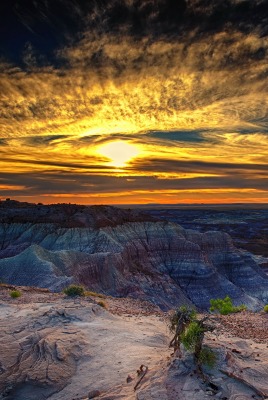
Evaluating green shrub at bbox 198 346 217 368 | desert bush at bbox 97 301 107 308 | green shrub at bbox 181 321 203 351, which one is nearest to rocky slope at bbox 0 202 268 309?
desert bush at bbox 97 301 107 308

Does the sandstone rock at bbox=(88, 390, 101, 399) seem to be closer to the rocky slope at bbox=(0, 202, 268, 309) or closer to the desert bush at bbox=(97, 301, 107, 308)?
the desert bush at bbox=(97, 301, 107, 308)

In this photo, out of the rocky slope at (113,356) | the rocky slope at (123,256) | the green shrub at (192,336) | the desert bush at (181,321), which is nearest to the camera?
the rocky slope at (113,356)

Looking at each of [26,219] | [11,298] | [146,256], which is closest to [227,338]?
[11,298]

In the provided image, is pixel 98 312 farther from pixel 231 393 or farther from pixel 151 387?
pixel 231 393

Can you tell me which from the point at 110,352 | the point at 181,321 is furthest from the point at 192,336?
the point at 110,352

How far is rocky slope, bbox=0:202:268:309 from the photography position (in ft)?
183

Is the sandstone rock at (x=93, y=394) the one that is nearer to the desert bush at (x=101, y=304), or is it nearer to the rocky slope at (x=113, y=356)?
the rocky slope at (x=113, y=356)

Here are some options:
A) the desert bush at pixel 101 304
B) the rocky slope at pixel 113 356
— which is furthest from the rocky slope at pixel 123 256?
the rocky slope at pixel 113 356

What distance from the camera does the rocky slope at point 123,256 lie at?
5572 centimetres

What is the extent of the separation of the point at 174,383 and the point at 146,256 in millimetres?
65311

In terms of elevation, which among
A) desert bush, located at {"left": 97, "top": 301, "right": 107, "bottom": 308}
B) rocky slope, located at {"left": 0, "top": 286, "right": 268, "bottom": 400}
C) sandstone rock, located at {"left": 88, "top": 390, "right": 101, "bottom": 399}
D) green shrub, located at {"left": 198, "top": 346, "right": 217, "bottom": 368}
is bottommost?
sandstone rock, located at {"left": 88, "top": 390, "right": 101, "bottom": 399}

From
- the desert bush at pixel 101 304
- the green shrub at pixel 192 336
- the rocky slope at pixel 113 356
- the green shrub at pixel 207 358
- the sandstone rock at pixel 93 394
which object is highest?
the green shrub at pixel 192 336

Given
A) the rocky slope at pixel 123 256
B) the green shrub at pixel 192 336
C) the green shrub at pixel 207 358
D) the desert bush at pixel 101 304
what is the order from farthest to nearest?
the rocky slope at pixel 123 256 → the desert bush at pixel 101 304 → the green shrub at pixel 192 336 → the green shrub at pixel 207 358

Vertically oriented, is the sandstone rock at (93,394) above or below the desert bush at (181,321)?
below
